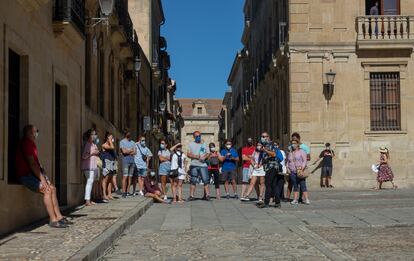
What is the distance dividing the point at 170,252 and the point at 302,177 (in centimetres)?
855

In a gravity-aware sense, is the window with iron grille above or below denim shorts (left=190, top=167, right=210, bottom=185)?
above

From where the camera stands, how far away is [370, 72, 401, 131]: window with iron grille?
27.2 metres

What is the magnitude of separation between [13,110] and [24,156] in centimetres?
89

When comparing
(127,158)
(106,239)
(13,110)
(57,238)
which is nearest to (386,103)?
(127,158)

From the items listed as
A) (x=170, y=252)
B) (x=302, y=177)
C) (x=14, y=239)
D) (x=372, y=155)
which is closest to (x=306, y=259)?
(x=170, y=252)

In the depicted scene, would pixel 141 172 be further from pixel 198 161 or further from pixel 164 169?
pixel 198 161

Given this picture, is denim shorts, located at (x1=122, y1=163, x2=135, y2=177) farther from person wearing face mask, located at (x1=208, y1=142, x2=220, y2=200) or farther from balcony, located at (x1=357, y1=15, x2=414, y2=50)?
balcony, located at (x1=357, y1=15, x2=414, y2=50)

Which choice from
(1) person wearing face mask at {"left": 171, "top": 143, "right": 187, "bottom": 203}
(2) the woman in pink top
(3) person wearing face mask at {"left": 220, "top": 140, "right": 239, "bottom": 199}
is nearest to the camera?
(2) the woman in pink top

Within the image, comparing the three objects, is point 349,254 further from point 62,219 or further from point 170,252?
point 62,219

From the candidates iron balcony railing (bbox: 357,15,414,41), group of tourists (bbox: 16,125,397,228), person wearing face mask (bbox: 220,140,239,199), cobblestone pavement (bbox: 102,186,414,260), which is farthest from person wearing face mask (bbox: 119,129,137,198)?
iron balcony railing (bbox: 357,15,414,41)

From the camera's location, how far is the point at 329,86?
27.0 metres

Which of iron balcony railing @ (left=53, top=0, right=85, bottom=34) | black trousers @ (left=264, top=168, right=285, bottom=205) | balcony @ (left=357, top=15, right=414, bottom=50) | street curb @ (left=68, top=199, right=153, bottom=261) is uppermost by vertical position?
balcony @ (left=357, top=15, right=414, bottom=50)

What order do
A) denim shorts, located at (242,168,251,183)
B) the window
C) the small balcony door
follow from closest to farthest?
the window → denim shorts, located at (242,168,251,183) → the small balcony door

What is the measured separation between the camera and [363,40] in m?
27.0
